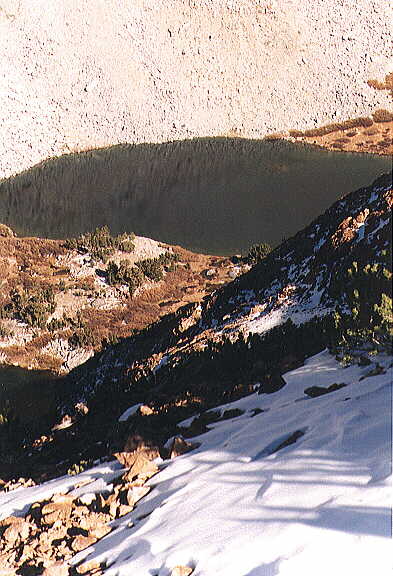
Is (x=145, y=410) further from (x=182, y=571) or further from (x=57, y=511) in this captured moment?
(x=182, y=571)

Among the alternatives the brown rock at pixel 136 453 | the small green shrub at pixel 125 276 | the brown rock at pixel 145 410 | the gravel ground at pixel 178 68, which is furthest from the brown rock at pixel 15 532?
the gravel ground at pixel 178 68

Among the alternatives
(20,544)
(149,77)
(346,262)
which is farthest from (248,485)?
(149,77)

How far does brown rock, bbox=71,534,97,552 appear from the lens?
7.30 m

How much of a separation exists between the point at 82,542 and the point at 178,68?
66.8 meters

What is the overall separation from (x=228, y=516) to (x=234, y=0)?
246 ft

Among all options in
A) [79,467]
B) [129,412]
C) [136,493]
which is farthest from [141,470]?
[129,412]

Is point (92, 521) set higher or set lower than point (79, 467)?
lower

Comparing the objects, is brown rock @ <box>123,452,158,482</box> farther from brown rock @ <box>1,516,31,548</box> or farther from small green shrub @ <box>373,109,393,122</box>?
small green shrub @ <box>373,109,393,122</box>

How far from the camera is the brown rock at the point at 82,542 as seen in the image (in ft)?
23.9

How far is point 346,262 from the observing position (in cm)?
1409

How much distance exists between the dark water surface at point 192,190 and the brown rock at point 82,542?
28207 millimetres

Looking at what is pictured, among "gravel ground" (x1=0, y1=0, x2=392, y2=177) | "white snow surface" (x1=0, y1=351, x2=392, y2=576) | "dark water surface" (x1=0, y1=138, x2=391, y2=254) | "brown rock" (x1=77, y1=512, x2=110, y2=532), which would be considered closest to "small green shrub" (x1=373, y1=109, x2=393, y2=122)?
"gravel ground" (x1=0, y1=0, x2=392, y2=177)

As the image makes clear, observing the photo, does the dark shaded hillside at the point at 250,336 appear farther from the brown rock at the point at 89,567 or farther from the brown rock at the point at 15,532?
the brown rock at the point at 89,567

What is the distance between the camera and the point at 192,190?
4591cm
